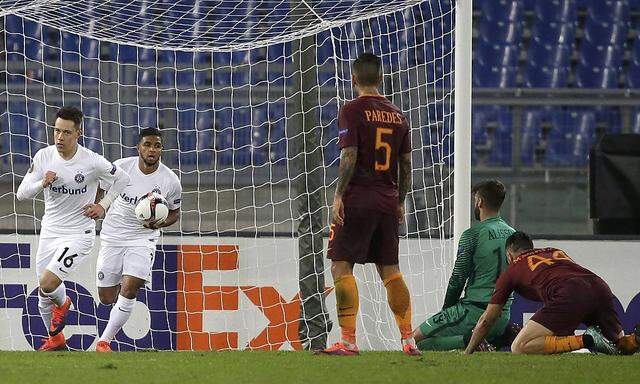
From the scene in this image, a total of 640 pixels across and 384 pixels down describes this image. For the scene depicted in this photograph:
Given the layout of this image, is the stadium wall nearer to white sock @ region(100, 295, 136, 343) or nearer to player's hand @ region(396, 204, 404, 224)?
white sock @ region(100, 295, 136, 343)

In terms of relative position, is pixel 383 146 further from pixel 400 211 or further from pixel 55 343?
pixel 55 343

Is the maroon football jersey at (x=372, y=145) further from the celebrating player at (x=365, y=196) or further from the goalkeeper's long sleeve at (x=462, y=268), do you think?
the goalkeeper's long sleeve at (x=462, y=268)

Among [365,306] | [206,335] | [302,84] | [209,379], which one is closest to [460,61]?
[302,84]

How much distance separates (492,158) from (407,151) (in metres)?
5.78

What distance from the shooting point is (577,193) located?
39.6 ft

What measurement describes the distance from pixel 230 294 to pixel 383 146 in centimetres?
353

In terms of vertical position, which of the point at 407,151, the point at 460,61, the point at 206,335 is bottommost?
the point at 206,335

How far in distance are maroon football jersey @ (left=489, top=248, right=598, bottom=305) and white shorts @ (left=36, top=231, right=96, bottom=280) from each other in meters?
3.11

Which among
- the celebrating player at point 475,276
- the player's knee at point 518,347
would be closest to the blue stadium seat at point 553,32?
the celebrating player at point 475,276

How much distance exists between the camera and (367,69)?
22.3 feet

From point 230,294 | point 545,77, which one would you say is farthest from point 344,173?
point 545,77

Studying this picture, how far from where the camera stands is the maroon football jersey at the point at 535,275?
7430 millimetres

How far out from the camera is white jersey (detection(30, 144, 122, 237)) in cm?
851

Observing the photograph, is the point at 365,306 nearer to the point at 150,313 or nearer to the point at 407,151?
the point at 150,313
